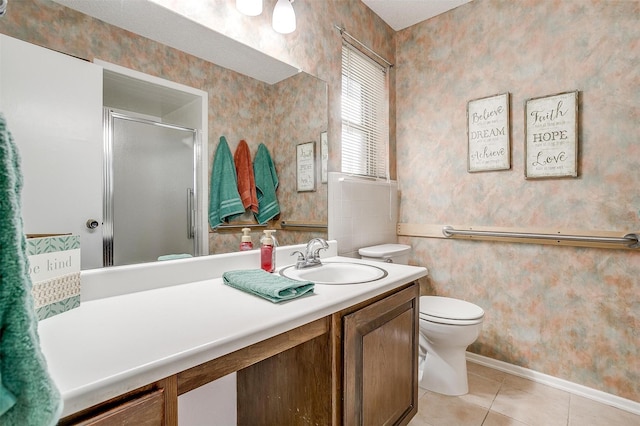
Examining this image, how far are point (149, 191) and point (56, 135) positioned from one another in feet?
0.95

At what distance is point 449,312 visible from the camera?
181 cm

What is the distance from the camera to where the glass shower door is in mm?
1009

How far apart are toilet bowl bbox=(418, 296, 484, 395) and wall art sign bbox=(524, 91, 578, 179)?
935mm

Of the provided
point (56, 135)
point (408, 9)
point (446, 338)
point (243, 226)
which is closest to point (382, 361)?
point (446, 338)

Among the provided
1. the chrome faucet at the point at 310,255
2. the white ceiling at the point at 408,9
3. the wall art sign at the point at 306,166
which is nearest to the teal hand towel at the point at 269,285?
the chrome faucet at the point at 310,255

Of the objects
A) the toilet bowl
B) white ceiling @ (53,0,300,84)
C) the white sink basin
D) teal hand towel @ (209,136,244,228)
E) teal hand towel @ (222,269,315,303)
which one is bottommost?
the toilet bowl

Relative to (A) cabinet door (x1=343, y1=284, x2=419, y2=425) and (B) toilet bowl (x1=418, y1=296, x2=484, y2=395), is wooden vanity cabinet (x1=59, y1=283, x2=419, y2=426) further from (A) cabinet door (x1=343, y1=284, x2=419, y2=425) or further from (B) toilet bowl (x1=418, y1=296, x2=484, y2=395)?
(B) toilet bowl (x1=418, y1=296, x2=484, y2=395)

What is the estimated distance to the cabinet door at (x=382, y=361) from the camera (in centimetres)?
104

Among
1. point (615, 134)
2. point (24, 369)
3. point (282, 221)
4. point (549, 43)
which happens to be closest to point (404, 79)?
point (549, 43)

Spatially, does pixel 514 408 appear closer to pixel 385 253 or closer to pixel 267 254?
pixel 385 253

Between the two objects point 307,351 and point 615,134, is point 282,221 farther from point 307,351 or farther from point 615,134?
point 615,134

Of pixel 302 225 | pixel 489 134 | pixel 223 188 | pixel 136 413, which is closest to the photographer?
pixel 136 413

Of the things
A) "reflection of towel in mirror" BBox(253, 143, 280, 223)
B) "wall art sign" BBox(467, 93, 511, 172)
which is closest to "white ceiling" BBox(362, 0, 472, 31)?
"wall art sign" BBox(467, 93, 511, 172)

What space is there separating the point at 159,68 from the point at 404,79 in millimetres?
1940
